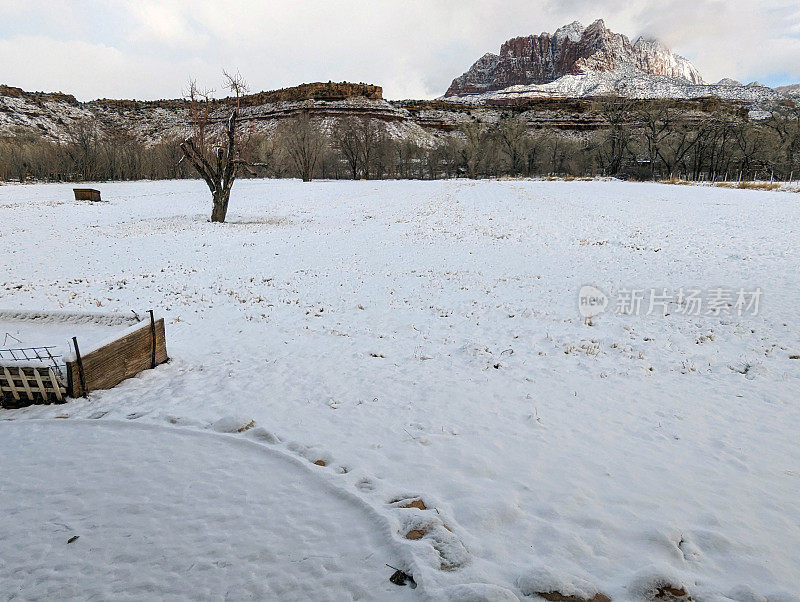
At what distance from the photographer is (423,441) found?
5.17 meters

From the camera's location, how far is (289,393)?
634cm

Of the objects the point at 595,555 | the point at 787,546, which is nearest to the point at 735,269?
the point at 787,546

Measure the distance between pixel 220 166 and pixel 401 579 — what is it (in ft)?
75.1

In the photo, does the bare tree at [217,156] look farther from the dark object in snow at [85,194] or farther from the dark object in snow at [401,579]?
the dark object in snow at [401,579]

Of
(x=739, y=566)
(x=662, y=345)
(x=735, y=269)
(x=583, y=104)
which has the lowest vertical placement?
(x=739, y=566)

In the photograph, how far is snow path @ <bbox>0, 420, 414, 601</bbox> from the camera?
3074 millimetres

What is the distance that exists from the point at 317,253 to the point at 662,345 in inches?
469

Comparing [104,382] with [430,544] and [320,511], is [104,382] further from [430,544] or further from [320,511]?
[430,544]

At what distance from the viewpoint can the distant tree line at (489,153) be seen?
54.2 meters

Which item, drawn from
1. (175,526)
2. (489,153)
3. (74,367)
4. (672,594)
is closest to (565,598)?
(672,594)

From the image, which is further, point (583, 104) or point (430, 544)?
point (583, 104)

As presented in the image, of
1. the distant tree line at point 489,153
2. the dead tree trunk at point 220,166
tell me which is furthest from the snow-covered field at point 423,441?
the distant tree line at point 489,153

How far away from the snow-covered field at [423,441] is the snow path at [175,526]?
0.07 feet

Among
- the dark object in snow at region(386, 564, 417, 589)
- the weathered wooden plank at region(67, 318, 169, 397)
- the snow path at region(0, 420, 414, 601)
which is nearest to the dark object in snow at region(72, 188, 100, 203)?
the weathered wooden plank at region(67, 318, 169, 397)
